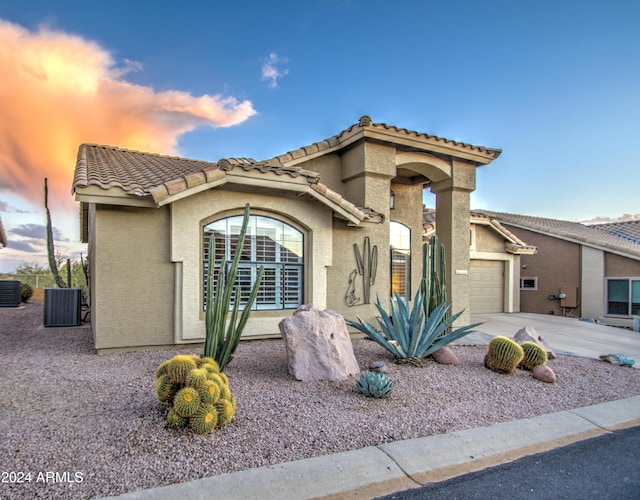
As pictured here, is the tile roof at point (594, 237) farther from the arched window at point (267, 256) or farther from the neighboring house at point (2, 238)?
the neighboring house at point (2, 238)

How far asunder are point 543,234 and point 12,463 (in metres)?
20.5

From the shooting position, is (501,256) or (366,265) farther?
(501,256)

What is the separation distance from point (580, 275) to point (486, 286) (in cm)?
428

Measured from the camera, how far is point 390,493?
349 cm

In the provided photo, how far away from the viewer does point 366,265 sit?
1034cm

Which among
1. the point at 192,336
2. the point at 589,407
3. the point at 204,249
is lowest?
Answer: the point at 589,407

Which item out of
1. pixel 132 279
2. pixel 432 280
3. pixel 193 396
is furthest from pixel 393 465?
pixel 132 279

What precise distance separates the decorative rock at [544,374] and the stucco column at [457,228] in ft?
16.2

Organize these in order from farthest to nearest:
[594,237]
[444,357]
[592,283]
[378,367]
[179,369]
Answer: [594,237] < [592,283] < [444,357] < [378,367] < [179,369]

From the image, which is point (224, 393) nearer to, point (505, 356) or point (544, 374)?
point (505, 356)

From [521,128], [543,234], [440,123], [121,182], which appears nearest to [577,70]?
[521,128]

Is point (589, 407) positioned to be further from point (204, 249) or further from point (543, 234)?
point (543, 234)

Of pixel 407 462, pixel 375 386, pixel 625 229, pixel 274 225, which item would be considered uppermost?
pixel 625 229

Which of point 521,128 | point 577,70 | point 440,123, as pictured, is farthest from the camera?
point 521,128
